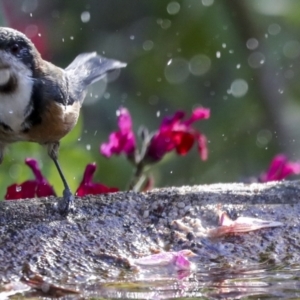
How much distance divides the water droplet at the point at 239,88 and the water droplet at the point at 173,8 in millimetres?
499

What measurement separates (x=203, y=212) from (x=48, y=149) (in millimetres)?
763

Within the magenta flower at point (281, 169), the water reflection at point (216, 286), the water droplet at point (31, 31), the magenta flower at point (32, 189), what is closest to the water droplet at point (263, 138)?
the water droplet at point (31, 31)

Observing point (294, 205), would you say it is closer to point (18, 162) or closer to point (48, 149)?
point (48, 149)

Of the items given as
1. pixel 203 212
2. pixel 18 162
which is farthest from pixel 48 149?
pixel 203 212

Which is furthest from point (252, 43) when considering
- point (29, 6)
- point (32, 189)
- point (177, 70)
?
point (32, 189)

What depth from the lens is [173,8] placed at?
14.5ft

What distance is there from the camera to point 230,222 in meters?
2.20

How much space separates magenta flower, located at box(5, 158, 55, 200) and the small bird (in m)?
0.06

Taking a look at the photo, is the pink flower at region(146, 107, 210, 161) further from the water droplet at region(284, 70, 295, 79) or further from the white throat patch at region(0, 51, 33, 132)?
the water droplet at region(284, 70, 295, 79)

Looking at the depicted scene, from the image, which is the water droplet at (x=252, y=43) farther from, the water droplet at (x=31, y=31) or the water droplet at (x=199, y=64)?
the water droplet at (x=31, y=31)

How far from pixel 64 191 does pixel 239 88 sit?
2209mm

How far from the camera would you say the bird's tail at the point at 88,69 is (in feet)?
9.93

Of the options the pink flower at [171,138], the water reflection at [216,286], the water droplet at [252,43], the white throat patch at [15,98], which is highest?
the water droplet at [252,43]

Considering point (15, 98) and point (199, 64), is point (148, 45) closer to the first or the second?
point (199, 64)
